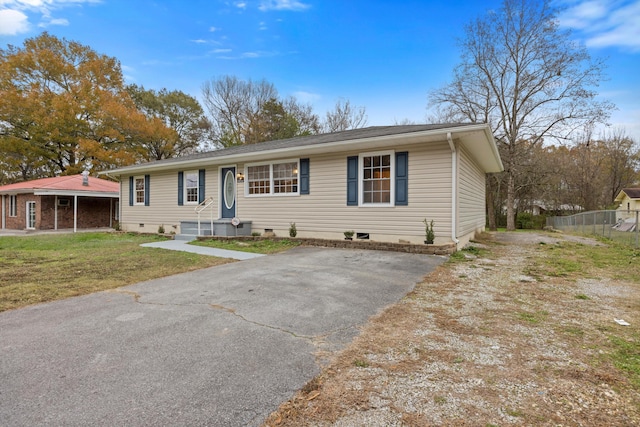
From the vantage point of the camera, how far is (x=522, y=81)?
59.6 feet

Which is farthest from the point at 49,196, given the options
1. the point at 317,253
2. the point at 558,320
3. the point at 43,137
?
the point at 558,320

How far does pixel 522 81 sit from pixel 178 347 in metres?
22.4

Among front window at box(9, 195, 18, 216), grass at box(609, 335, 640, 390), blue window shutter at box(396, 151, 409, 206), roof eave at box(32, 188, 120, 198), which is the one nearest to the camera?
grass at box(609, 335, 640, 390)

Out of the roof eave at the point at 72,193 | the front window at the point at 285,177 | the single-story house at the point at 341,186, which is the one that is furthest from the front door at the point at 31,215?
the front window at the point at 285,177

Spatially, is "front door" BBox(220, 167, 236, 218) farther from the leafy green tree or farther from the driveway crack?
the leafy green tree

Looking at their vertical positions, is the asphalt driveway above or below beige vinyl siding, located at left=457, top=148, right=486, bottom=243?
below

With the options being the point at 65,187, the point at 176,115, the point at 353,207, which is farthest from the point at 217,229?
the point at 176,115

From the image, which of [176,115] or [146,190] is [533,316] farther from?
[176,115]

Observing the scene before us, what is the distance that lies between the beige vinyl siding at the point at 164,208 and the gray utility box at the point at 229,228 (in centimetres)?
94

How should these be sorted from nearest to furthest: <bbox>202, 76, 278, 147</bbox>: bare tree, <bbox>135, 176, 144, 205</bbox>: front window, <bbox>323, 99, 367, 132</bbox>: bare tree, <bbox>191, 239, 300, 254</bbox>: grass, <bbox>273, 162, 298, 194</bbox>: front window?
1. <bbox>191, 239, 300, 254</bbox>: grass
2. <bbox>273, 162, 298, 194</bbox>: front window
3. <bbox>135, 176, 144, 205</bbox>: front window
4. <bbox>323, 99, 367, 132</bbox>: bare tree
5. <bbox>202, 76, 278, 147</bbox>: bare tree

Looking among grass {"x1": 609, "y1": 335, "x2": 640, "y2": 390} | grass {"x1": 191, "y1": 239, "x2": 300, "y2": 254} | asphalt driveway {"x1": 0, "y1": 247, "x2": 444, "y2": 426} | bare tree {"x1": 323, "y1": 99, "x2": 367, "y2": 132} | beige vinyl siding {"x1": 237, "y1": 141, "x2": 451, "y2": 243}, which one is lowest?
asphalt driveway {"x1": 0, "y1": 247, "x2": 444, "y2": 426}

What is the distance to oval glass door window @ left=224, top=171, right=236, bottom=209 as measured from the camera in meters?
11.0

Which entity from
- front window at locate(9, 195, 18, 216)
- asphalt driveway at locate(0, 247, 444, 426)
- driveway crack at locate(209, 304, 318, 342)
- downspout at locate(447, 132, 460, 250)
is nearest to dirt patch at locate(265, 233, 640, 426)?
asphalt driveway at locate(0, 247, 444, 426)

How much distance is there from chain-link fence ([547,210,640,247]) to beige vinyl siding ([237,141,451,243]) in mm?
6078
